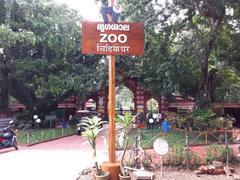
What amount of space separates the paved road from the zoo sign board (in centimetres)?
243

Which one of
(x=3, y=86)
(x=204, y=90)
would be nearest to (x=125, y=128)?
(x=204, y=90)

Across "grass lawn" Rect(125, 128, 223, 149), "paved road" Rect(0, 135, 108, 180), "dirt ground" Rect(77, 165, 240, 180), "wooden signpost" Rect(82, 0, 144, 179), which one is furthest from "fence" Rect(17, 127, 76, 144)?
"wooden signpost" Rect(82, 0, 144, 179)

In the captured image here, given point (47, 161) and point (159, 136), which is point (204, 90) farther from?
point (47, 161)

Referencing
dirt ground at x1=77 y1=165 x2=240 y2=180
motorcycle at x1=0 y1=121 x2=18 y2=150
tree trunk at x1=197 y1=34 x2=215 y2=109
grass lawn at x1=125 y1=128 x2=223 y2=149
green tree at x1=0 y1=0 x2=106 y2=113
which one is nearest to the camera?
dirt ground at x1=77 y1=165 x2=240 y2=180

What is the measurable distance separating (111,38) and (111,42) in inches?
3.4

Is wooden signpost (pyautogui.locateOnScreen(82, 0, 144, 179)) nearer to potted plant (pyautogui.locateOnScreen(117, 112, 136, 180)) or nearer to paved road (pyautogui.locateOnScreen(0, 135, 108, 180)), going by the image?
potted plant (pyautogui.locateOnScreen(117, 112, 136, 180))

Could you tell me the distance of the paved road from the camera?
8.53 metres

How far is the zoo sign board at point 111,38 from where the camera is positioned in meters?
7.41

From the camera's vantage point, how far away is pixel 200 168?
27.5 ft

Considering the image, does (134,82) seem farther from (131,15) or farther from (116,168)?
(116,168)

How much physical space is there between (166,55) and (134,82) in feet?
22.7

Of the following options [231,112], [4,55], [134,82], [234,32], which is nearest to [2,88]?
[4,55]

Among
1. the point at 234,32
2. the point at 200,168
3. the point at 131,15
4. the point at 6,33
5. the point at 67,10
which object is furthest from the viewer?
the point at 67,10

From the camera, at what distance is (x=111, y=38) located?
24.5ft
